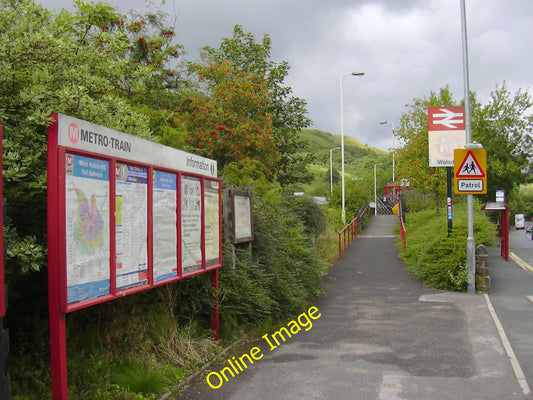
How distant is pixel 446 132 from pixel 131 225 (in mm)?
12443

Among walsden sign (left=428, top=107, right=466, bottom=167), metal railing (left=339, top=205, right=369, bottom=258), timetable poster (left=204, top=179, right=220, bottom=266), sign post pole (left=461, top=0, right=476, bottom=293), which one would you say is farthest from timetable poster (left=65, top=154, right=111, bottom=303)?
metal railing (left=339, top=205, right=369, bottom=258)

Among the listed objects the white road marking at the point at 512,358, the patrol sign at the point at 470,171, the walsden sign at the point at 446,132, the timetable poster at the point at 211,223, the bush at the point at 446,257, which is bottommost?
the white road marking at the point at 512,358

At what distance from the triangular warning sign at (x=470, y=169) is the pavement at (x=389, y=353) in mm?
2948

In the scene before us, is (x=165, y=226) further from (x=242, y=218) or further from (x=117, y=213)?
Answer: (x=242, y=218)

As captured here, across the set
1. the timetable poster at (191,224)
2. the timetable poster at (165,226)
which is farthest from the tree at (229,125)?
the timetable poster at (165,226)

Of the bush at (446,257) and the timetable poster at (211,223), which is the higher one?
the timetable poster at (211,223)

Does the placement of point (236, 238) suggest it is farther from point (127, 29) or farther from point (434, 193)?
point (434, 193)

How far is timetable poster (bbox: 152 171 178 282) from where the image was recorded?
20.4ft

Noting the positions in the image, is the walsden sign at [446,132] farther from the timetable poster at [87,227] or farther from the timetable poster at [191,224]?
the timetable poster at [87,227]

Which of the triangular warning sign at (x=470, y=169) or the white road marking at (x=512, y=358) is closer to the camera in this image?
the white road marking at (x=512, y=358)

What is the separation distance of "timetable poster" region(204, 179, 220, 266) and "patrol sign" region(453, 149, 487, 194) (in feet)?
26.7

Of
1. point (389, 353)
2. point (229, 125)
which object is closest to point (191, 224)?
point (389, 353)

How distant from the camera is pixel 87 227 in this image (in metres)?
4.84

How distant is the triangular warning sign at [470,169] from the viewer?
14242 millimetres
